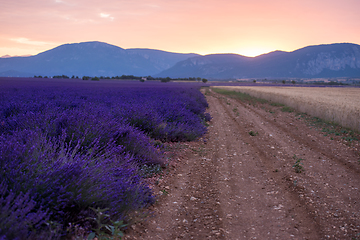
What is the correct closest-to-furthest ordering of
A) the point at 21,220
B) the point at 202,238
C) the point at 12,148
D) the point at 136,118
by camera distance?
the point at 21,220
the point at 12,148
the point at 202,238
the point at 136,118

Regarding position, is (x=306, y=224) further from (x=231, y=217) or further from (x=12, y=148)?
(x=12, y=148)

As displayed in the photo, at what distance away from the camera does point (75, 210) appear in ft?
8.61

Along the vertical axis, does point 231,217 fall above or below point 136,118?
below

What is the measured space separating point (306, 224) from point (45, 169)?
350 centimetres

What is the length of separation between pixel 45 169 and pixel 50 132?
2.12 m

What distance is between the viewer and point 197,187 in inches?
182

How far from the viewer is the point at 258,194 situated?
14.2 ft

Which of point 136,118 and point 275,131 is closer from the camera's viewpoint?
point 136,118

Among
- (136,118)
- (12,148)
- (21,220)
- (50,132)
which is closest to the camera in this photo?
(21,220)

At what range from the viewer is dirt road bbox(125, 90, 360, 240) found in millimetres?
3189

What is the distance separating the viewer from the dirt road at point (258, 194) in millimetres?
3189

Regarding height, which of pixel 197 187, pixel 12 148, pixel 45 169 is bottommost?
pixel 197 187

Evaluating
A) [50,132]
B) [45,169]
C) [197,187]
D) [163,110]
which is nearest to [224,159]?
A: [197,187]

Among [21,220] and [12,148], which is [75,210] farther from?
[12,148]
